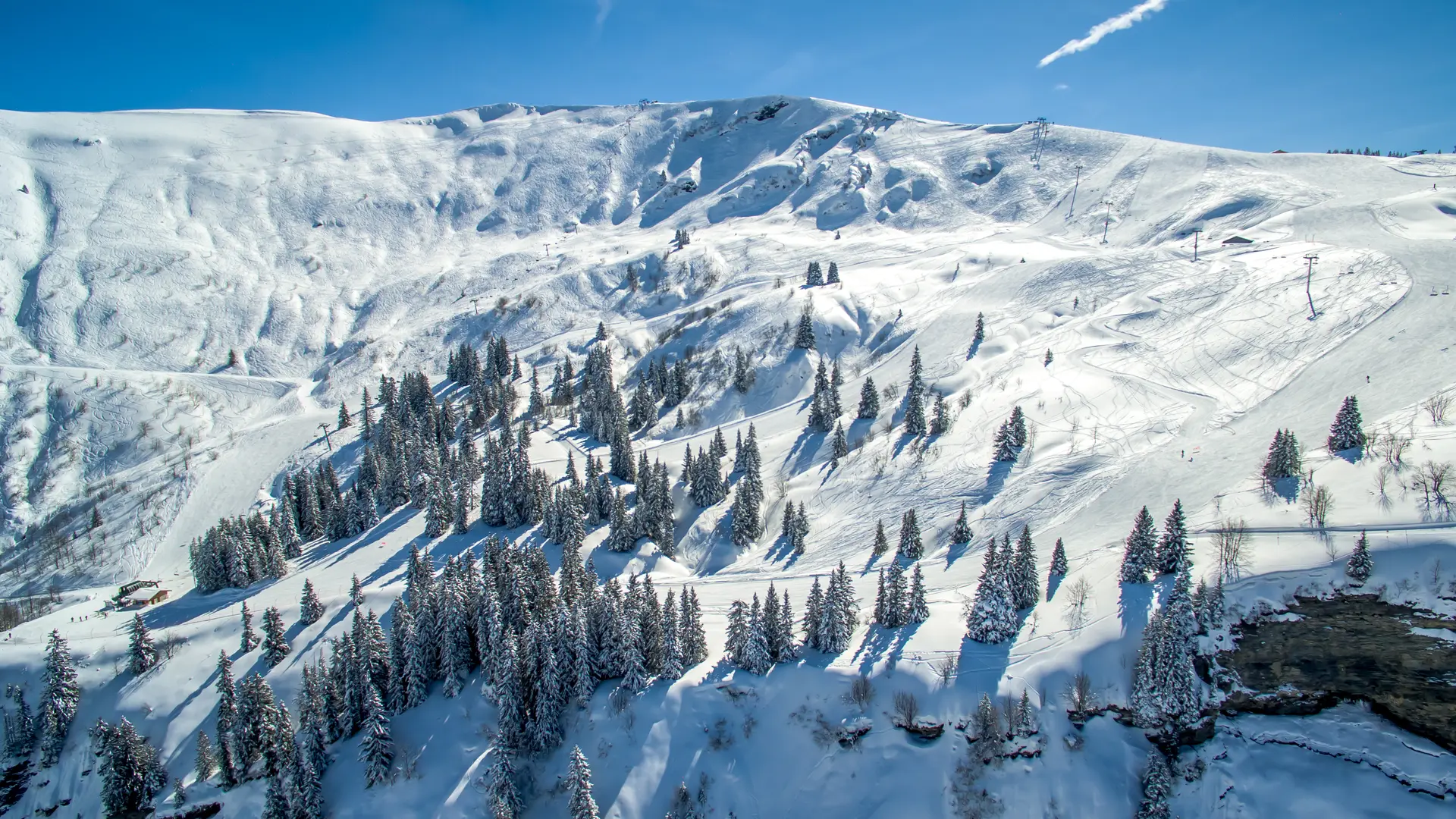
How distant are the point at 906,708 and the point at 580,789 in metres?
24.5

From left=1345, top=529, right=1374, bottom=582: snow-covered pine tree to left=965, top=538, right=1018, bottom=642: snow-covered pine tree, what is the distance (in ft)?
75.0

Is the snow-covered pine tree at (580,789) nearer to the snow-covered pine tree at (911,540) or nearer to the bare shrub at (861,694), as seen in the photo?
the bare shrub at (861,694)

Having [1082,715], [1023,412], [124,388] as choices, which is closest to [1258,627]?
[1082,715]

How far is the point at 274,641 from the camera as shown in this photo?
218 feet

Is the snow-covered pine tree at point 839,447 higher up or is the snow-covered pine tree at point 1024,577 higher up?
the snow-covered pine tree at point 839,447

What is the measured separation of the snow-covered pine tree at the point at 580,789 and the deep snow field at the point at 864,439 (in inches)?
136

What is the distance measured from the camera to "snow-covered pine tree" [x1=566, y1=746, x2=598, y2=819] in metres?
47.4

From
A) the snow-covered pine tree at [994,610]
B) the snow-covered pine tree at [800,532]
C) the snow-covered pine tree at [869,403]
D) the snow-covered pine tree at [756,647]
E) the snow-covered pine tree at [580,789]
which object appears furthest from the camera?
the snow-covered pine tree at [869,403]

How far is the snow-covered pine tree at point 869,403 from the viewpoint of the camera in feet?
330

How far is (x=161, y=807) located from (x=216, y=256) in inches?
7667

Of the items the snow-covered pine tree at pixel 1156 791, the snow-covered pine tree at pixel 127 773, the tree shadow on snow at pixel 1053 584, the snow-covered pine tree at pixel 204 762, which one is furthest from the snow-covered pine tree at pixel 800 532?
the snow-covered pine tree at pixel 127 773

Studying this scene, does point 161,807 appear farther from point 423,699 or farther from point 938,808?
point 938,808

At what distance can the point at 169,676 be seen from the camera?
66.4 m

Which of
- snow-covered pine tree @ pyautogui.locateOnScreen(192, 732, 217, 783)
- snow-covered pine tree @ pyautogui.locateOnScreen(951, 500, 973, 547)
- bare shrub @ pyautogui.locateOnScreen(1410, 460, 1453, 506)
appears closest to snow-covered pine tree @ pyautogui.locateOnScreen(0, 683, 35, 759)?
snow-covered pine tree @ pyautogui.locateOnScreen(192, 732, 217, 783)
